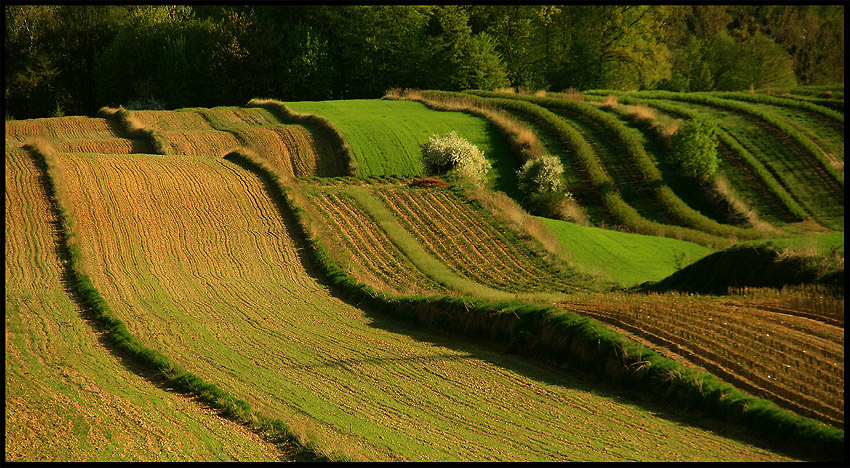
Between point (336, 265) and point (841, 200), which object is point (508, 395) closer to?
point (336, 265)

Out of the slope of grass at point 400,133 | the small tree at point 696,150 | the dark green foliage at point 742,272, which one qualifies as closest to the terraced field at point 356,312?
the slope of grass at point 400,133

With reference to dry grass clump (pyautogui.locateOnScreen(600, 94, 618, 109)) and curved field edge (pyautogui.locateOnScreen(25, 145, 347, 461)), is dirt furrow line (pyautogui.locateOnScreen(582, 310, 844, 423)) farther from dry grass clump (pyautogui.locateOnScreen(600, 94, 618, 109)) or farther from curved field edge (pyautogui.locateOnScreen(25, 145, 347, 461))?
dry grass clump (pyautogui.locateOnScreen(600, 94, 618, 109))

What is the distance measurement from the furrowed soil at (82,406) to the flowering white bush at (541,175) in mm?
32248

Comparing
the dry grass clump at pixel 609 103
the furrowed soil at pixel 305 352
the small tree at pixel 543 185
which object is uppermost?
the dry grass clump at pixel 609 103

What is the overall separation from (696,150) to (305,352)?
3953cm

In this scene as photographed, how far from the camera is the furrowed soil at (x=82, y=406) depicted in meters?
15.8

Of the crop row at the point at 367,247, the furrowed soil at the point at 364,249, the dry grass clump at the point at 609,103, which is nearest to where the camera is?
the furrowed soil at the point at 364,249

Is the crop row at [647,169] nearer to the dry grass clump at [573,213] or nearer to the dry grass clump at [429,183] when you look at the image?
the dry grass clump at [573,213]

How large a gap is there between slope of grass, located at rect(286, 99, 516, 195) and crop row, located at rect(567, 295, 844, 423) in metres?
30.2

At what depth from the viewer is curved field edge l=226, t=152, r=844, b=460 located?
1631cm

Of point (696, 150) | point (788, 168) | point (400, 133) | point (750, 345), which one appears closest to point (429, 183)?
point (400, 133)

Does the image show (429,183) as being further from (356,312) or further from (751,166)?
(751,166)

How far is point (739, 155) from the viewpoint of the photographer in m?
56.1

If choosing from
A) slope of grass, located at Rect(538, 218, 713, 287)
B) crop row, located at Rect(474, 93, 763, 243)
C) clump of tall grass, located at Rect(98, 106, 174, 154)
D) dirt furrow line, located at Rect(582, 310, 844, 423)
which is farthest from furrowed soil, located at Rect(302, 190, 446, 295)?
crop row, located at Rect(474, 93, 763, 243)
